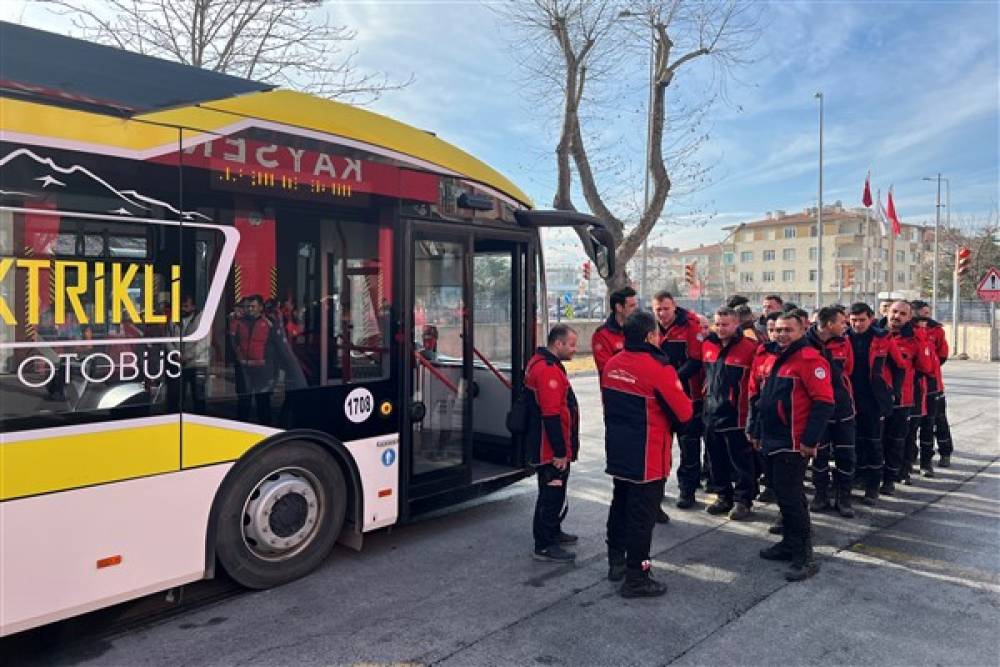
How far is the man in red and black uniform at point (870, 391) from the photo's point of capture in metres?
6.54

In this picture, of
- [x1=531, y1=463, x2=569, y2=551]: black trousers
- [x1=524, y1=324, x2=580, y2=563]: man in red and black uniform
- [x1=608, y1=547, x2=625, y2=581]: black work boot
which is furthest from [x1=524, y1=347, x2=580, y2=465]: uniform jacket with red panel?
[x1=608, y1=547, x2=625, y2=581]: black work boot

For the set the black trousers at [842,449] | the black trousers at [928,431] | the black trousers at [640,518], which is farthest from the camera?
the black trousers at [928,431]

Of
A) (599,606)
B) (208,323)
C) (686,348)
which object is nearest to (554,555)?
(599,606)

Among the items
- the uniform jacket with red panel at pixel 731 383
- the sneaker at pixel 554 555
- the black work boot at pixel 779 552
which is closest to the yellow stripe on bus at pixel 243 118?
the uniform jacket with red panel at pixel 731 383

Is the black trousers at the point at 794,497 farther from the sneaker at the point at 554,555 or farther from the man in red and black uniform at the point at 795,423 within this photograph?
the sneaker at the point at 554,555

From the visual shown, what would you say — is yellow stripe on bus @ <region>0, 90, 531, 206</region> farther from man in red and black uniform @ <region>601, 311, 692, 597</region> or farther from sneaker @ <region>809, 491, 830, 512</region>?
sneaker @ <region>809, 491, 830, 512</region>

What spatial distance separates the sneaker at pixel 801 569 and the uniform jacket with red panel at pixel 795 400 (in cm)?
75

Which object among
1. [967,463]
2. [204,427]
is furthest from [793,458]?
[967,463]

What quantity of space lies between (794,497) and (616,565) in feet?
4.27

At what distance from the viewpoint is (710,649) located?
11.9 ft

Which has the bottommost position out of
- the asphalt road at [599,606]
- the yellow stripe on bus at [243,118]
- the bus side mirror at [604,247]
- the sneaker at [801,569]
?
the asphalt road at [599,606]

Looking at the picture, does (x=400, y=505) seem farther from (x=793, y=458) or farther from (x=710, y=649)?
(x=793, y=458)

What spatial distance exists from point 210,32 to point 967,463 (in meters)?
12.4

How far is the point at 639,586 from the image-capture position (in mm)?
4281
